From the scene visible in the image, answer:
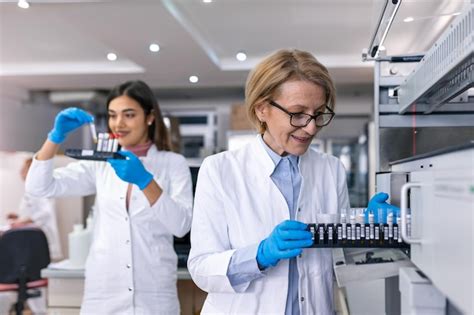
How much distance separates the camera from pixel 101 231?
1620mm

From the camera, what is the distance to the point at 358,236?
0.94 m

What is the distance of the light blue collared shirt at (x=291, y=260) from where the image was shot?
1008 millimetres

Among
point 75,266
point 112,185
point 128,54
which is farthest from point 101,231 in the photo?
point 128,54

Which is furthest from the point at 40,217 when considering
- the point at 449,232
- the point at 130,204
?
the point at 449,232

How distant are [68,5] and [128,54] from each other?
43.1 inches

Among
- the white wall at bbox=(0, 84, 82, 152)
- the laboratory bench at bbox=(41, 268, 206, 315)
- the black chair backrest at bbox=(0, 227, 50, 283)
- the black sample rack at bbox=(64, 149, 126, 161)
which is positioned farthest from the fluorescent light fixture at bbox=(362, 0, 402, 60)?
the white wall at bbox=(0, 84, 82, 152)

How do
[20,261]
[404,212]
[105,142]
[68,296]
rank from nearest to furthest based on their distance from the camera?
[404,212]
[105,142]
[68,296]
[20,261]

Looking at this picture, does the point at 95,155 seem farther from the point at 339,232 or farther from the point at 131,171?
the point at 339,232

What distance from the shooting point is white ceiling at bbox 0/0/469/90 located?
2.89m

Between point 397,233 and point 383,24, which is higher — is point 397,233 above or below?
below

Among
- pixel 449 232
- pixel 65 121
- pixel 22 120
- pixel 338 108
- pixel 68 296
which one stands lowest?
pixel 68 296

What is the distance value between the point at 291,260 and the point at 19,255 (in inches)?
88.0

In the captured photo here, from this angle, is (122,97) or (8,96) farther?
(8,96)

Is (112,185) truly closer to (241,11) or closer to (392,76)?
(392,76)
